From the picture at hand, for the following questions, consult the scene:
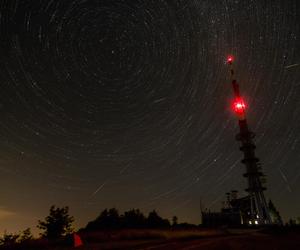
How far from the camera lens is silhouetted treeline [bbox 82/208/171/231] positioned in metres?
56.1

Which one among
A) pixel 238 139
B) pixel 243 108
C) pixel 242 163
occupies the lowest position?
pixel 242 163

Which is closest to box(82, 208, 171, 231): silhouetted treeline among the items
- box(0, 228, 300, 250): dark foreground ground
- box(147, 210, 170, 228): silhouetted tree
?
box(147, 210, 170, 228): silhouetted tree

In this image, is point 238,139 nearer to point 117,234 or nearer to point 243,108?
point 243,108

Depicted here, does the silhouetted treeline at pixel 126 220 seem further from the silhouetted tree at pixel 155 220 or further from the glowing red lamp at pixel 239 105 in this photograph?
the glowing red lamp at pixel 239 105

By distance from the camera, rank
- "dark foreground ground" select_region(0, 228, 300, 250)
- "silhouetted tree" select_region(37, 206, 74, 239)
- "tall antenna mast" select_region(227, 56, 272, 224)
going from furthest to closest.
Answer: "tall antenna mast" select_region(227, 56, 272, 224)
"silhouetted tree" select_region(37, 206, 74, 239)
"dark foreground ground" select_region(0, 228, 300, 250)

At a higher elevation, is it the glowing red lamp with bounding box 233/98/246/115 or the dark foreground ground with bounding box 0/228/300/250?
the glowing red lamp with bounding box 233/98/246/115

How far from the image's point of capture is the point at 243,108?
87625 millimetres

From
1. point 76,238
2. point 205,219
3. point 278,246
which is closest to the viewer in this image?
point 278,246

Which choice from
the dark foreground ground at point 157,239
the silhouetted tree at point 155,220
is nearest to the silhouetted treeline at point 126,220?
the silhouetted tree at point 155,220

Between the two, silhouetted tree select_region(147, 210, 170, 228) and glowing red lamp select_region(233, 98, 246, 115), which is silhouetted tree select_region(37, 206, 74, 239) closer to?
silhouetted tree select_region(147, 210, 170, 228)

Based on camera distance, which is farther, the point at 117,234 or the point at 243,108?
the point at 243,108

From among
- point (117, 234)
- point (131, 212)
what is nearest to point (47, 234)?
point (131, 212)

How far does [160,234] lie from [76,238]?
29.8 ft

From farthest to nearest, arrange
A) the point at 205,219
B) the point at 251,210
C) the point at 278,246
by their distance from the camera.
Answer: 1. the point at 251,210
2. the point at 205,219
3. the point at 278,246
